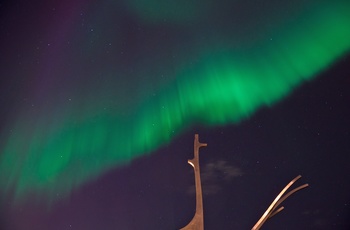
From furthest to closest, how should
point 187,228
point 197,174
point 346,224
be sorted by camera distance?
point 346,224
point 197,174
point 187,228

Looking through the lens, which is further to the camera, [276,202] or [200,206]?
[276,202]

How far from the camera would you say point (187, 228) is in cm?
342

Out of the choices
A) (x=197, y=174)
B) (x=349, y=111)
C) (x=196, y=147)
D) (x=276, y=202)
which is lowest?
(x=276, y=202)

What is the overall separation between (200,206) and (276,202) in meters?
0.88

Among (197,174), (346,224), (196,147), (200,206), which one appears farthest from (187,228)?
(346,224)

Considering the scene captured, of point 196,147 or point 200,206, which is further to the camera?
point 196,147

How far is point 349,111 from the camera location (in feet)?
24.3

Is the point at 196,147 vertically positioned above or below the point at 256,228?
above

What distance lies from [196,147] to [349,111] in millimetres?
4710

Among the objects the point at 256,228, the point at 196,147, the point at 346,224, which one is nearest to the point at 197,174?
the point at 196,147

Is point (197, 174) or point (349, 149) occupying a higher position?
point (349, 149)

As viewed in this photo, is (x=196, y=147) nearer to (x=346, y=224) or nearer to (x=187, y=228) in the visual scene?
(x=187, y=228)

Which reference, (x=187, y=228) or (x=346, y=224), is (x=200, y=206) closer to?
(x=187, y=228)

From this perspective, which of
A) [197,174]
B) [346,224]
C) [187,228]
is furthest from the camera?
[346,224]
